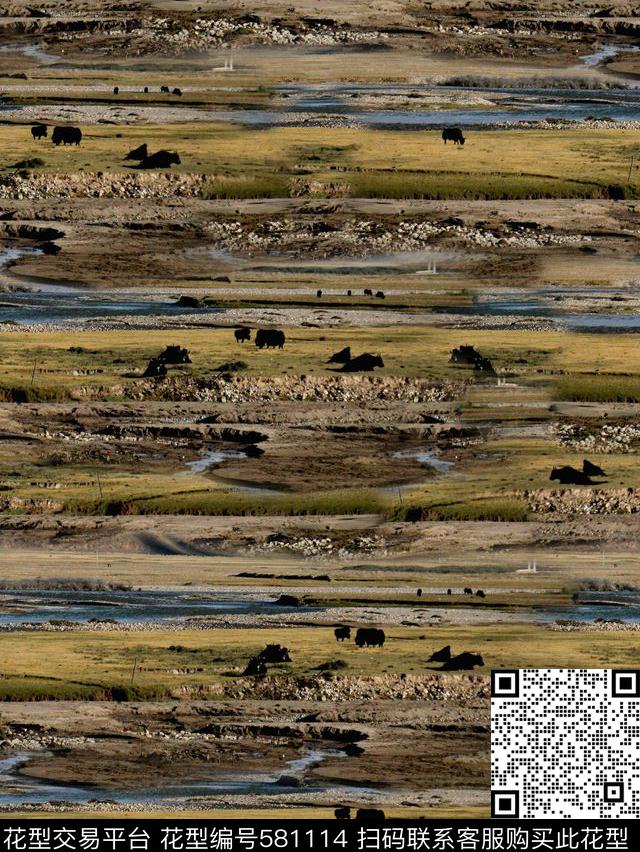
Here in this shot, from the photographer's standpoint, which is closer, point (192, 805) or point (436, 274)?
point (192, 805)

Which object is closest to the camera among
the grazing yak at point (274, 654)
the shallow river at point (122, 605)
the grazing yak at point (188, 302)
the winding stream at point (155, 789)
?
the winding stream at point (155, 789)

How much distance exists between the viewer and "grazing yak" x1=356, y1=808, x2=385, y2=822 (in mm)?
12492

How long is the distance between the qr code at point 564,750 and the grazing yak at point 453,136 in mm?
3060

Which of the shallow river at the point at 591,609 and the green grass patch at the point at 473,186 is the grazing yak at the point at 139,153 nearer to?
the green grass patch at the point at 473,186

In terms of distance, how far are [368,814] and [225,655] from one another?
118cm

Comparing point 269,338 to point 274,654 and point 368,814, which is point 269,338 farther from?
point 368,814

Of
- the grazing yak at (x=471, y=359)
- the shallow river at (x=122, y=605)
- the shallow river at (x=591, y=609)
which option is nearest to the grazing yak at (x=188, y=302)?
the grazing yak at (x=471, y=359)

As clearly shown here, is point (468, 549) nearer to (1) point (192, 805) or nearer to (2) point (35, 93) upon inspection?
(1) point (192, 805)

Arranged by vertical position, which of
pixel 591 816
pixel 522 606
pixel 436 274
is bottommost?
pixel 591 816

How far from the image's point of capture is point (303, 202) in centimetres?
1355

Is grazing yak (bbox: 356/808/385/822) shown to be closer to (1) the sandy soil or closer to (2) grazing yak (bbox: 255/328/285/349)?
(1) the sandy soil

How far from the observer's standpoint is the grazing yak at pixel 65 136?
44.8 ft

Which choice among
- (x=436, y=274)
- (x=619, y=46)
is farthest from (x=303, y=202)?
(x=619, y=46)

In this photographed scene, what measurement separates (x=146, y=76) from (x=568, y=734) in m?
4.41
